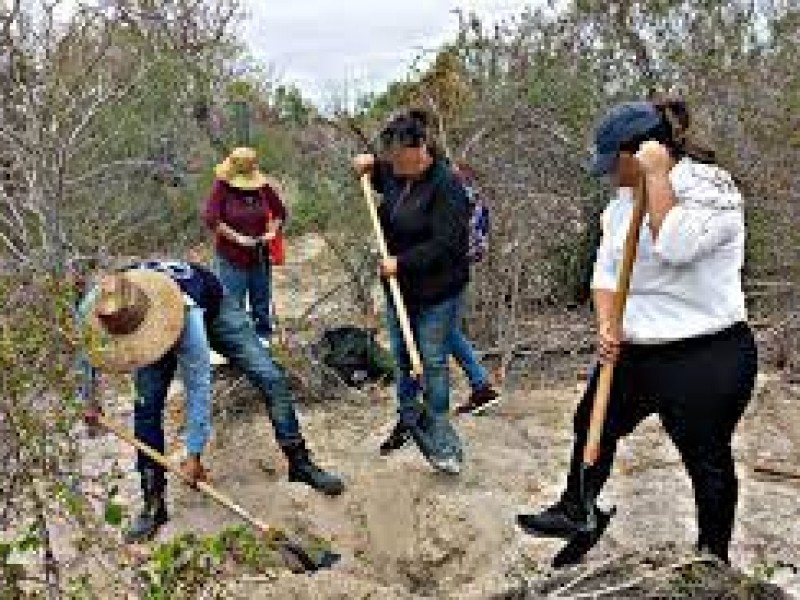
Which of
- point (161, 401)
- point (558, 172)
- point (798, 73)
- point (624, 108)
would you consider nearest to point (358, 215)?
point (558, 172)

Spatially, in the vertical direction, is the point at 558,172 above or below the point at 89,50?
below

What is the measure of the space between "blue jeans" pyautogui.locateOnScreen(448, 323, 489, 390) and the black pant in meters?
2.04

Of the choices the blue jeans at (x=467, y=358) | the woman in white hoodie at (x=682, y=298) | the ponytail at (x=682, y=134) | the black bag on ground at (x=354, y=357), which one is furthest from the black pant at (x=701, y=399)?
the black bag on ground at (x=354, y=357)

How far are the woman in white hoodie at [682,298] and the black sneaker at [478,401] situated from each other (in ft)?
7.82

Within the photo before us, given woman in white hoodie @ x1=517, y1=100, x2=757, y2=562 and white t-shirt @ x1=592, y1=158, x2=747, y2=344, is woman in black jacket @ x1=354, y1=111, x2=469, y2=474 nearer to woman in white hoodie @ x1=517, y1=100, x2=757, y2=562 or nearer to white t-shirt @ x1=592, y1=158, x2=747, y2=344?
woman in white hoodie @ x1=517, y1=100, x2=757, y2=562

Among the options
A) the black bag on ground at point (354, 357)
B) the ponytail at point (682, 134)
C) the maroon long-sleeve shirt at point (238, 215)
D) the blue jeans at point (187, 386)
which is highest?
the ponytail at point (682, 134)

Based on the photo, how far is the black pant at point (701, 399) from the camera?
3758 mm

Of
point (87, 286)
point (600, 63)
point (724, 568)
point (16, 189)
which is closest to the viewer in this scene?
point (724, 568)

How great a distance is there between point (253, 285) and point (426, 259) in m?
2.45

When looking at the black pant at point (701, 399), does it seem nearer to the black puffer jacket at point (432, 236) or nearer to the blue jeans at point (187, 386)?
the black puffer jacket at point (432, 236)

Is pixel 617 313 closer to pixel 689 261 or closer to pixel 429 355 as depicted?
pixel 689 261

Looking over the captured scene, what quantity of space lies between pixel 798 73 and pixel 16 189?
462 cm

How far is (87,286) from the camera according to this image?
5465 millimetres

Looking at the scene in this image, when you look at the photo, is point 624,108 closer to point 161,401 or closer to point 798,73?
point 161,401
